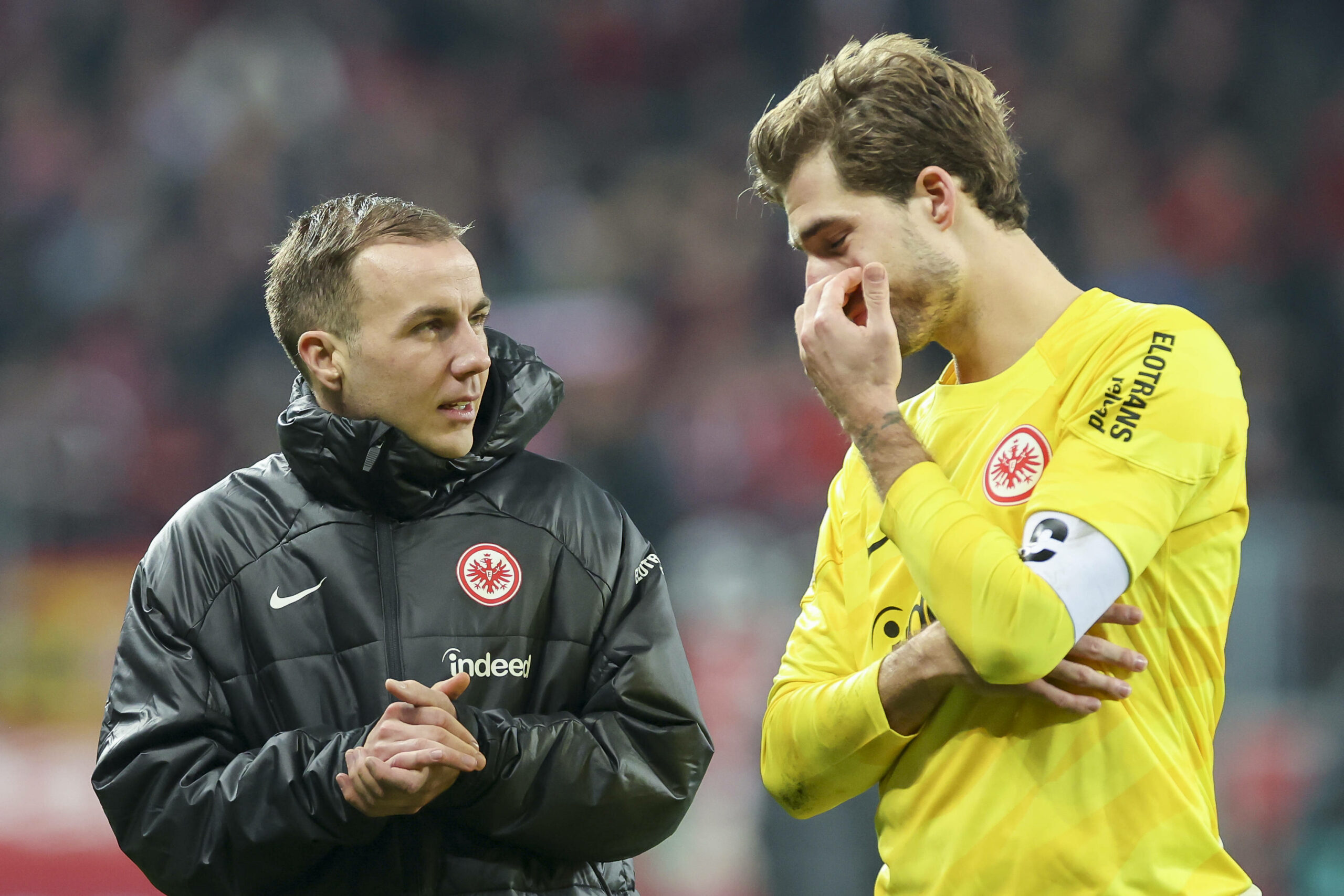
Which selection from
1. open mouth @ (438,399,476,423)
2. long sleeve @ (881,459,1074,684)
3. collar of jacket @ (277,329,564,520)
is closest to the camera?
long sleeve @ (881,459,1074,684)

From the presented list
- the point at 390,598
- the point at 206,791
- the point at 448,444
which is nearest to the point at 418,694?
the point at 390,598

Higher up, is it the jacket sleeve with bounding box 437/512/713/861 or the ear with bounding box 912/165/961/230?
the ear with bounding box 912/165/961/230

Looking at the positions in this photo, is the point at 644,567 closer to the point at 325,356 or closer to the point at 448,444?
the point at 448,444

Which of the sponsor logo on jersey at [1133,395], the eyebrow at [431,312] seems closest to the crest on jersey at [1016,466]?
the sponsor logo on jersey at [1133,395]

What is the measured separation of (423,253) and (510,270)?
6.85m

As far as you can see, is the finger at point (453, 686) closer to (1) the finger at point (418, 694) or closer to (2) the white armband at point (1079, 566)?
(1) the finger at point (418, 694)

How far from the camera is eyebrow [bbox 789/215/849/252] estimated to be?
8.14 ft

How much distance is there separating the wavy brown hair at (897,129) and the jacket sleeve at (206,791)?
1231 millimetres

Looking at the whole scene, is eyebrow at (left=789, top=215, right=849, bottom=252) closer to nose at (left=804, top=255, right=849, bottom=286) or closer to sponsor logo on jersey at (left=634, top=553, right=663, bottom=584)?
nose at (left=804, top=255, right=849, bottom=286)

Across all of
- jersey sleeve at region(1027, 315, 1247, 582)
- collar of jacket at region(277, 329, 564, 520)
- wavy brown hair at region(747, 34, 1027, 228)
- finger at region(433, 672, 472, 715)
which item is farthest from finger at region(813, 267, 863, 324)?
finger at region(433, 672, 472, 715)

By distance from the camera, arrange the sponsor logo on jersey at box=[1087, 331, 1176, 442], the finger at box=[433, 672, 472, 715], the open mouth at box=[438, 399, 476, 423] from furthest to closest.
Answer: the open mouth at box=[438, 399, 476, 423], the finger at box=[433, 672, 472, 715], the sponsor logo on jersey at box=[1087, 331, 1176, 442]

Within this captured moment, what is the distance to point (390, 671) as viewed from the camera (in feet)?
8.30

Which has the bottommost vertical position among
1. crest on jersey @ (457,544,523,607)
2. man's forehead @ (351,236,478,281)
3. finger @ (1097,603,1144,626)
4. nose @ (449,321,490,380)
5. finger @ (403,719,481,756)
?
finger @ (403,719,481,756)

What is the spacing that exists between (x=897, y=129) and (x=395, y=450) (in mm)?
1009
